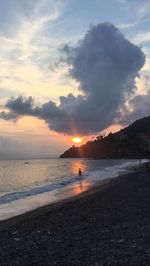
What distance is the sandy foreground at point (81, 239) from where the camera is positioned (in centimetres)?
1341

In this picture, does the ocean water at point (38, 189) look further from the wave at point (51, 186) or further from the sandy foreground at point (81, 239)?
the sandy foreground at point (81, 239)

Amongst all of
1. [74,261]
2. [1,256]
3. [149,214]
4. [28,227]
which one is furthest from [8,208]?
[74,261]

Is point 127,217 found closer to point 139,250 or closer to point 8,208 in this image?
point 139,250

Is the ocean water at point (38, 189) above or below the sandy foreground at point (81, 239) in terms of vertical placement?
above

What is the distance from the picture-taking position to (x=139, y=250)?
1378cm

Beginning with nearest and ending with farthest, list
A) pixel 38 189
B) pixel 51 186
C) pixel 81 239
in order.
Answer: pixel 81 239 < pixel 38 189 < pixel 51 186

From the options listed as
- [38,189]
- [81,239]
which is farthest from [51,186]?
[81,239]

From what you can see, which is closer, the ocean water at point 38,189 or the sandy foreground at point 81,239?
the sandy foreground at point 81,239

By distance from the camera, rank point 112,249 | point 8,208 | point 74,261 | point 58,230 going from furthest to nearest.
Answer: point 8,208
point 58,230
point 112,249
point 74,261

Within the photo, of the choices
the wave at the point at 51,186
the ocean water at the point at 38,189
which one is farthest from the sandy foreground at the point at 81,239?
the wave at the point at 51,186

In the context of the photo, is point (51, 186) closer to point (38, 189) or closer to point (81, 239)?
point (38, 189)

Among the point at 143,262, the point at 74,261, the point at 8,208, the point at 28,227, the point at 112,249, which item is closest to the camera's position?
the point at 143,262

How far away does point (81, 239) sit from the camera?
1647cm

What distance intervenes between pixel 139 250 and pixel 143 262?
4.71 ft
